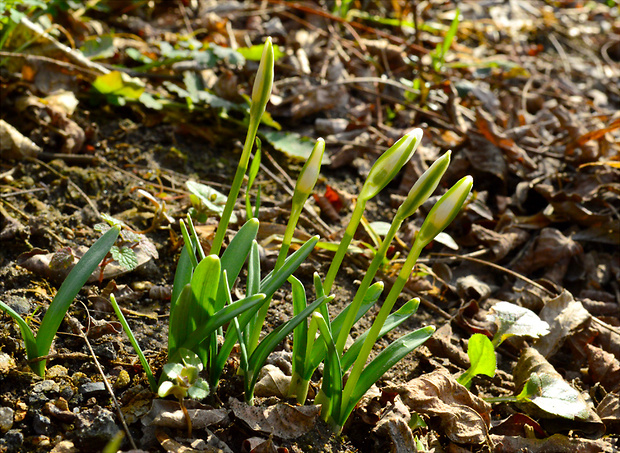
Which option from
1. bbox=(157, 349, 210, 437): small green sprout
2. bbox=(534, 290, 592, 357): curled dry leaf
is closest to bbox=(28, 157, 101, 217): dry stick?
bbox=(157, 349, 210, 437): small green sprout

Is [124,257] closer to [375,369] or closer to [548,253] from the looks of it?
[375,369]

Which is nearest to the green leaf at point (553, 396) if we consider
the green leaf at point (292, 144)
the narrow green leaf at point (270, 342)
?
the narrow green leaf at point (270, 342)

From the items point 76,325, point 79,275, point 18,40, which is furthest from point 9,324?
point 18,40

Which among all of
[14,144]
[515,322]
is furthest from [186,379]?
[14,144]

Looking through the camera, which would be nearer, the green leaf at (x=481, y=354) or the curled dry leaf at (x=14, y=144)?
the green leaf at (x=481, y=354)

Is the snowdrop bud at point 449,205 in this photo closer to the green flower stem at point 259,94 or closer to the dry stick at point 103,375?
the green flower stem at point 259,94

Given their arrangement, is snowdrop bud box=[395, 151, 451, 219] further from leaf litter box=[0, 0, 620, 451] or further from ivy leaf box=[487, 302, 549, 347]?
ivy leaf box=[487, 302, 549, 347]

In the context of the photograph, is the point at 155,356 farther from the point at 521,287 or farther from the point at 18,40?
the point at 18,40
